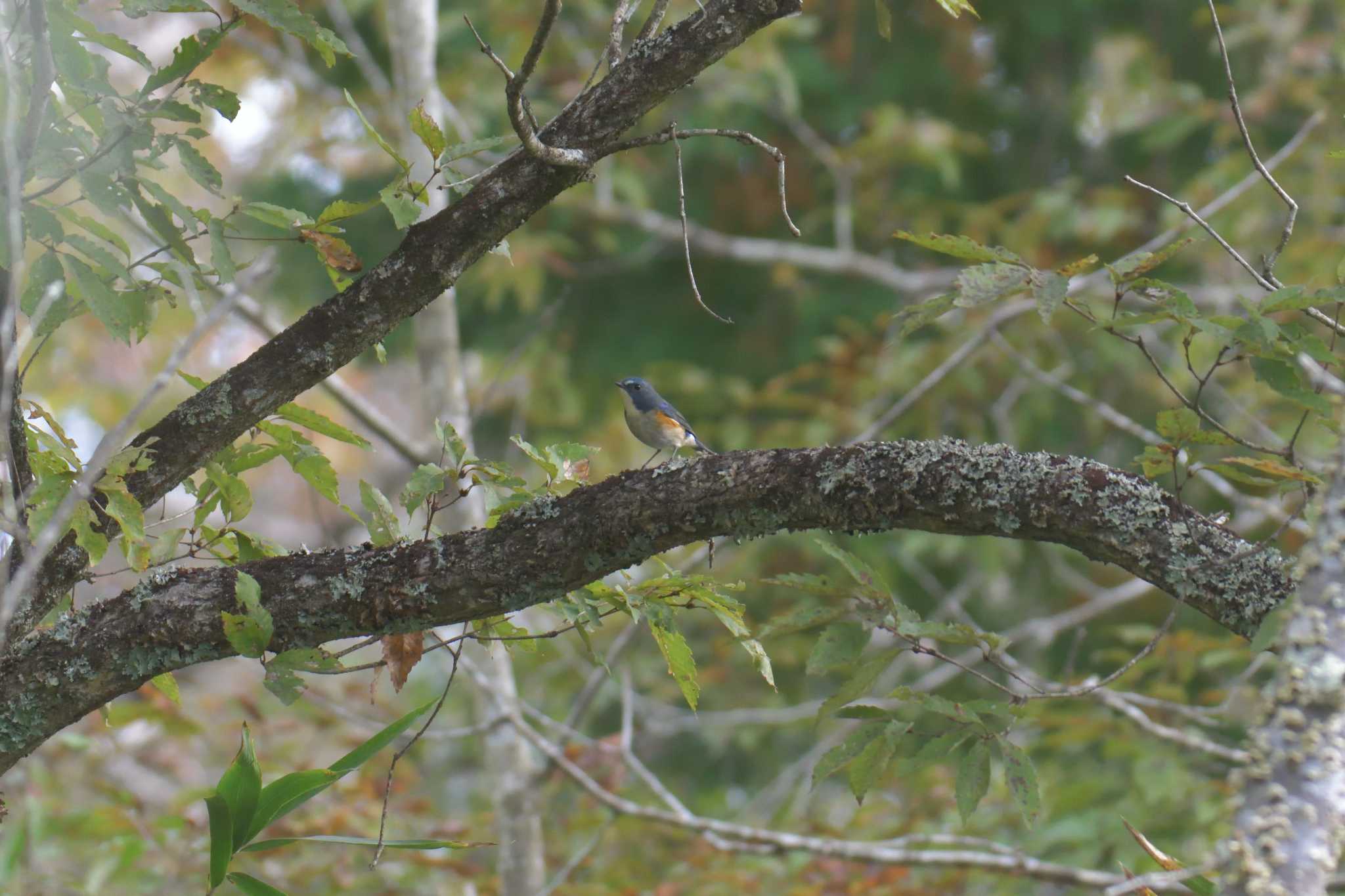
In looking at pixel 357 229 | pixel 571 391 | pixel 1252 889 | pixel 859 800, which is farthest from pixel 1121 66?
pixel 1252 889

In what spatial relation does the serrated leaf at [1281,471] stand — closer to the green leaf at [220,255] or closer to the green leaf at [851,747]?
the green leaf at [851,747]

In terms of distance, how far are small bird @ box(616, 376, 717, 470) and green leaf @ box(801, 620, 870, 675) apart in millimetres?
2273

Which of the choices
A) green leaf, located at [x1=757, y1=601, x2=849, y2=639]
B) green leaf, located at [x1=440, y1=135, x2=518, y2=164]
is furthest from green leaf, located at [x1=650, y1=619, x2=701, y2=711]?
green leaf, located at [x1=440, y1=135, x2=518, y2=164]

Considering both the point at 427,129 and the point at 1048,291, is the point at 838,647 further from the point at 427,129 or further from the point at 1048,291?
the point at 427,129

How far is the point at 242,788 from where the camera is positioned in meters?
2.03

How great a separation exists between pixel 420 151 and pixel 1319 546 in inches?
149

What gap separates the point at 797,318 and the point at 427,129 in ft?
21.6

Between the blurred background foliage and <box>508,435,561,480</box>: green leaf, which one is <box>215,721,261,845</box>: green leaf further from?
the blurred background foliage

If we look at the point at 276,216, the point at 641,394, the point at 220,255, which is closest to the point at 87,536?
the point at 220,255

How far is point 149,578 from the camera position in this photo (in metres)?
1.90

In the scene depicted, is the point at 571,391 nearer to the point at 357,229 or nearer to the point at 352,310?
the point at 357,229

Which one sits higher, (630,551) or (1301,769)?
(630,551)

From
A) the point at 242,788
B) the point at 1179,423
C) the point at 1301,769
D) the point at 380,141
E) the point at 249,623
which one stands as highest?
the point at 380,141

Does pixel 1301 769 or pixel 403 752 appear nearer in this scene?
pixel 1301 769
